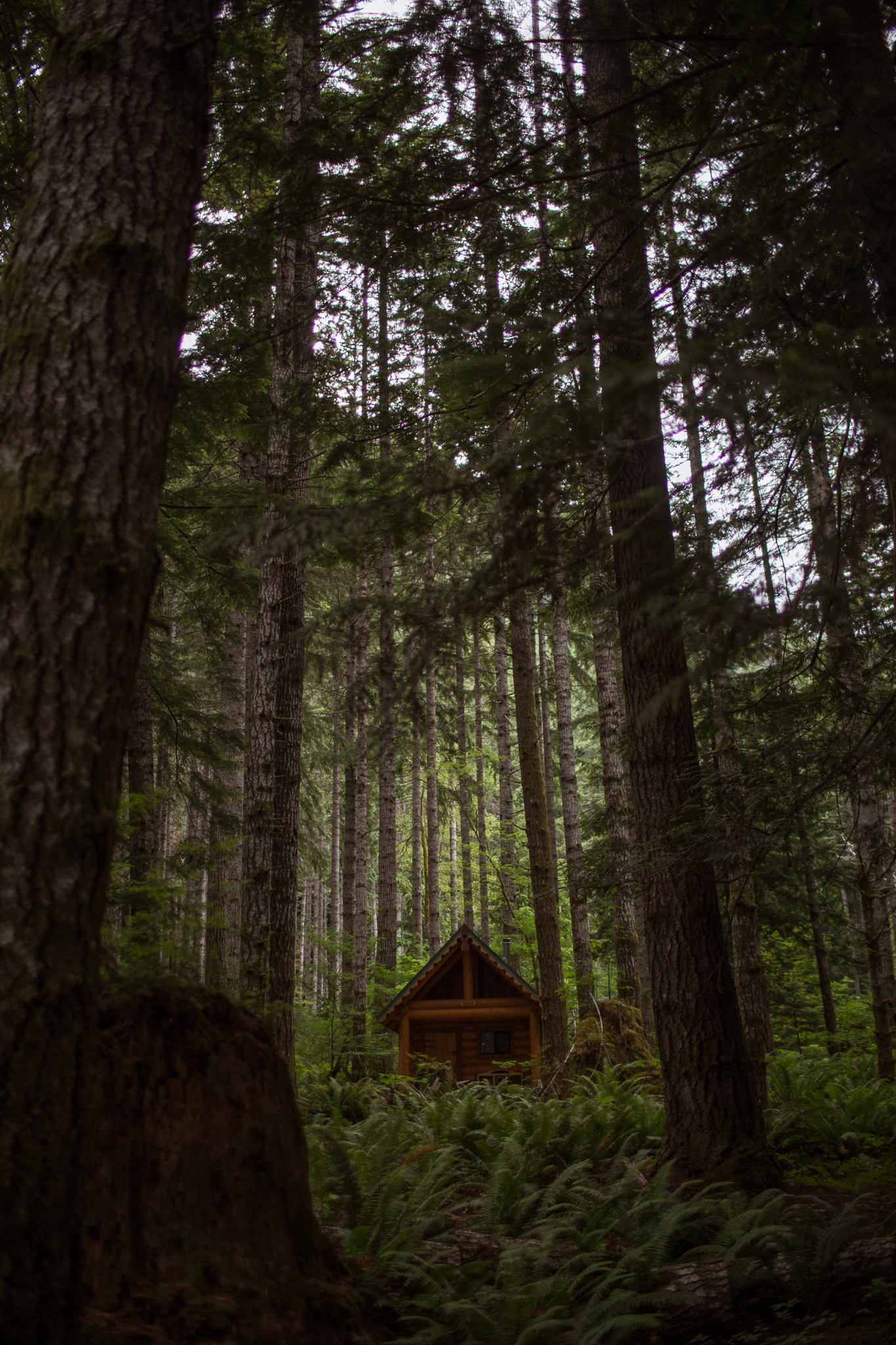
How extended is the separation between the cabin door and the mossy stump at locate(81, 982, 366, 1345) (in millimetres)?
13641

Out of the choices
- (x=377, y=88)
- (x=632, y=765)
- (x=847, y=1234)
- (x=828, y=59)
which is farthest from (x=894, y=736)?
(x=377, y=88)

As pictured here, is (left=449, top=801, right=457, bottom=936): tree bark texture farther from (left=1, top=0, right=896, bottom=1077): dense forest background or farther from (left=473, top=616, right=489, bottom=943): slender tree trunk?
(left=1, top=0, right=896, bottom=1077): dense forest background

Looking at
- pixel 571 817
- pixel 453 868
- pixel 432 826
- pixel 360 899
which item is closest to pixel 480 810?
pixel 432 826

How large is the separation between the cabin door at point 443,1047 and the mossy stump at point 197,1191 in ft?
44.8

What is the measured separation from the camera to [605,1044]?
10.7 m

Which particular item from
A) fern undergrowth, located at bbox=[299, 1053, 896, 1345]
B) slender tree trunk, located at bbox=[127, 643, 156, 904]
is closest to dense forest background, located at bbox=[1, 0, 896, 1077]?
slender tree trunk, located at bbox=[127, 643, 156, 904]

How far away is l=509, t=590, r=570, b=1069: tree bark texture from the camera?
11.4 meters

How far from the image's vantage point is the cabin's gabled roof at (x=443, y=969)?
50.0 feet

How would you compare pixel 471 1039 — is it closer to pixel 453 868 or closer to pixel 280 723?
pixel 280 723

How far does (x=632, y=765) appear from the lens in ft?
20.2

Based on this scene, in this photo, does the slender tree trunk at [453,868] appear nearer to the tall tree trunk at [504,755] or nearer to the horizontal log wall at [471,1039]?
the tall tree trunk at [504,755]

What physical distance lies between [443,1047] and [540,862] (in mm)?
7063

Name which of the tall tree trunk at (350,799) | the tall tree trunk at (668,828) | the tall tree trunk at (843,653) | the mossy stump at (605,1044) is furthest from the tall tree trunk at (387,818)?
the mossy stump at (605,1044)

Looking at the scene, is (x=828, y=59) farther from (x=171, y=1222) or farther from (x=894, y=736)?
(x=171, y=1222)
